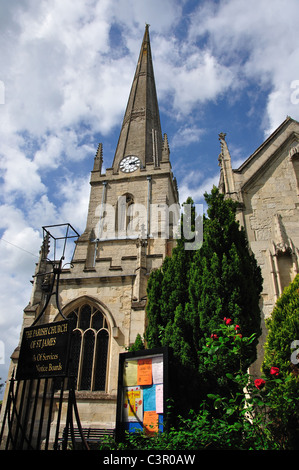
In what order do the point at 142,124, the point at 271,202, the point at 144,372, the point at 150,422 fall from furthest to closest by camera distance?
the point at 142,124 < the point at 271,202 < the point at 144,372 < the point at 150,422

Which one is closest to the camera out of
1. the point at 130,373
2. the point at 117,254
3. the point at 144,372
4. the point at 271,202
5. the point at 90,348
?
the point at 144,372

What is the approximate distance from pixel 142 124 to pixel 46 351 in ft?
83.9

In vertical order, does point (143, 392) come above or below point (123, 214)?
below

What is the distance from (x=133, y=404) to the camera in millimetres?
5574

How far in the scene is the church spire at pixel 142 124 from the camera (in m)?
26.4

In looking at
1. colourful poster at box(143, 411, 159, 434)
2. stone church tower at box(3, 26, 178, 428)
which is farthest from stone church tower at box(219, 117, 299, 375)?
stone church tower at box(3, 26, 178, 428)

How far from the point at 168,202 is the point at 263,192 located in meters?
12.3

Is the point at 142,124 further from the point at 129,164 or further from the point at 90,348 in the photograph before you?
the point at 90,348

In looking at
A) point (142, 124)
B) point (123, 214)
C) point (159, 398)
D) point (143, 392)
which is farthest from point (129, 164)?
point (159, 398)

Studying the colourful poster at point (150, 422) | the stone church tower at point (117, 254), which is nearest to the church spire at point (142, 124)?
the stone church tower at point (117, 254)

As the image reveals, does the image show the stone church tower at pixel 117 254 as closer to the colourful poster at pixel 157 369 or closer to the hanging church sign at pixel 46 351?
the hanging church sign at pixel 46 351

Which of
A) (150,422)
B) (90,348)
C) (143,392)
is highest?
(90,348)
